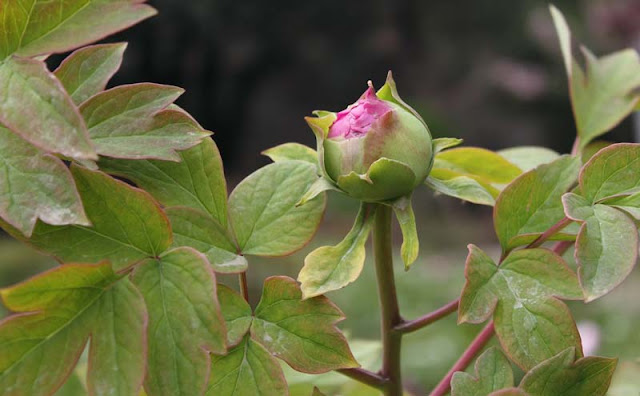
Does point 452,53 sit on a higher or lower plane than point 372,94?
lower

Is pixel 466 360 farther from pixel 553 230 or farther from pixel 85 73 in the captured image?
pixel 85 73

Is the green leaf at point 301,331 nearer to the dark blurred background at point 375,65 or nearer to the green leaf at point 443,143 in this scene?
the green leaf at point 443,143

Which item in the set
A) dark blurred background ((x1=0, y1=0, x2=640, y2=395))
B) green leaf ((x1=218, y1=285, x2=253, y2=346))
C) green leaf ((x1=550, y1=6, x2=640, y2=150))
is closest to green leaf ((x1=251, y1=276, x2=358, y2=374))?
green leaf ((x1=218, y1=285, x2=253, y2=346))

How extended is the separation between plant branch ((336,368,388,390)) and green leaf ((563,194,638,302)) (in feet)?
0.34

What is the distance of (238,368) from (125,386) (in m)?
0.05

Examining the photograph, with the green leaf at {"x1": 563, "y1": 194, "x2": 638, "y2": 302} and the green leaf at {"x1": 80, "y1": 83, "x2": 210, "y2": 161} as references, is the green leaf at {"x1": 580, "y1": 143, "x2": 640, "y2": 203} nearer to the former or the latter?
the green leaf at {"x1": 563, "y1": 194, "x2": 638, "y2": 302}

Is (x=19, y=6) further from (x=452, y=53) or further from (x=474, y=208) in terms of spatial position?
(x=452, y=53)

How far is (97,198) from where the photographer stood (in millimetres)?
290

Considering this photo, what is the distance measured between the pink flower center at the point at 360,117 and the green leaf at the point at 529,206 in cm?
6

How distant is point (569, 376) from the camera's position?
301 millimetres

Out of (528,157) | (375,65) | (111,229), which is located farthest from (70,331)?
(375,65)

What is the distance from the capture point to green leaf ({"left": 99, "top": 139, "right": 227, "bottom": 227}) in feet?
1.05

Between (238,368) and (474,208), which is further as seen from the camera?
(474,208)

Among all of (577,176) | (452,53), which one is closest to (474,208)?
(452,53)
